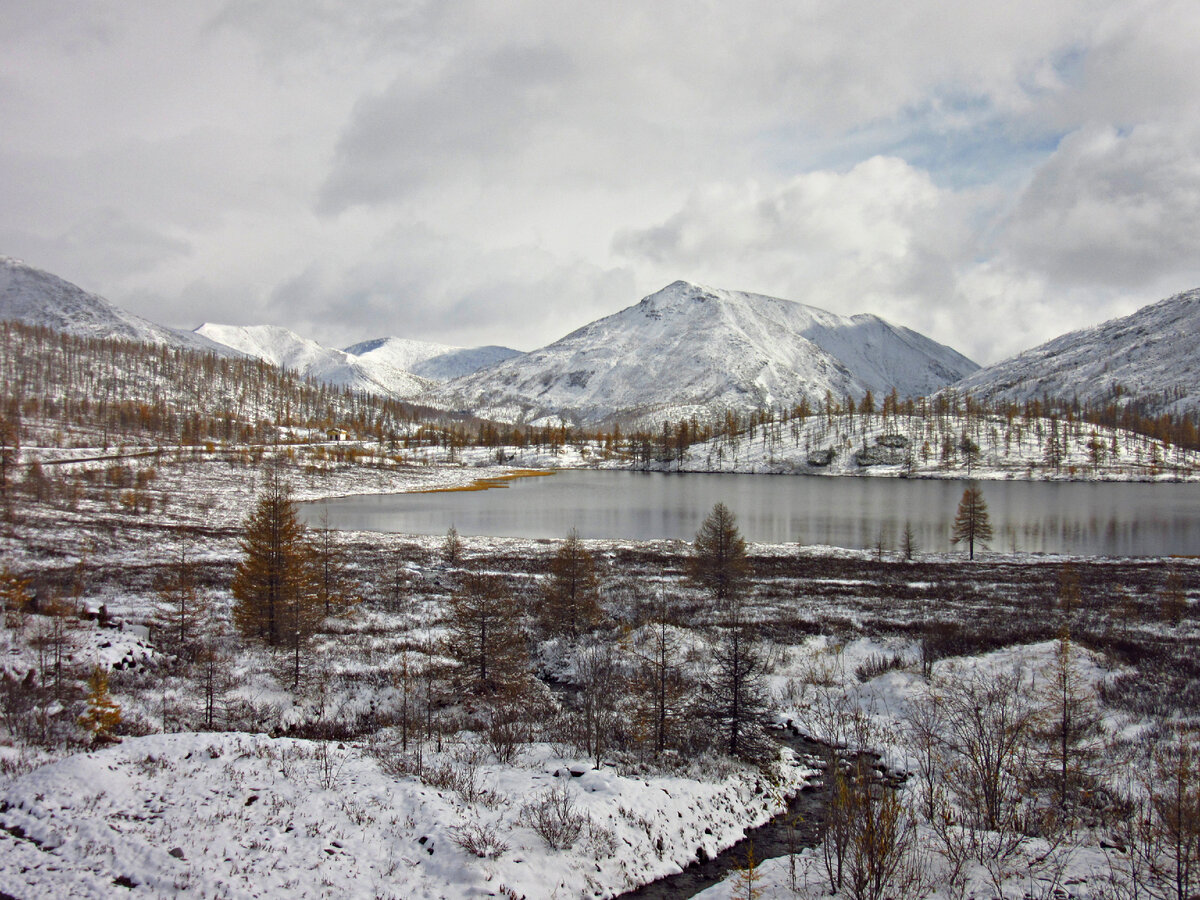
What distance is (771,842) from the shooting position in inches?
412

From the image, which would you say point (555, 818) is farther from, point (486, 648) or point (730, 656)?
point (486, 648)

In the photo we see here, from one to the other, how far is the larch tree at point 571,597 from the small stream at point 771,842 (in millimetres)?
10959

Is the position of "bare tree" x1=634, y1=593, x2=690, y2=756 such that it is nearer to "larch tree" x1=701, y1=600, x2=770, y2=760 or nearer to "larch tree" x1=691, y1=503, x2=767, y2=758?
"larch tree" x1=691, y1=503, x2=767, y2=758

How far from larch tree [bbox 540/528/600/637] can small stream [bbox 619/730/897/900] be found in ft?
36.0

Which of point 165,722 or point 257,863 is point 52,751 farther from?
point 257,863

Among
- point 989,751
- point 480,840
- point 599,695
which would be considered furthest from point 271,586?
point 989,751

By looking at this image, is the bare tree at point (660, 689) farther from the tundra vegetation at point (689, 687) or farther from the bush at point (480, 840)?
the bush at point (480, 840)

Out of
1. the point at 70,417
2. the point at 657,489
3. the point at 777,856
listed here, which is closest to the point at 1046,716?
the point at 777,856

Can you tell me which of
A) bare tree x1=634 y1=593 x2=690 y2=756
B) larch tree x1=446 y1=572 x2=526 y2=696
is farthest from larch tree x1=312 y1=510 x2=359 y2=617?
bare tree x1=634 y1=593 x2=690 y2=756

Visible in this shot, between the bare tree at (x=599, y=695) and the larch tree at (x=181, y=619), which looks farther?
the larch tree at (x=181, y=619)

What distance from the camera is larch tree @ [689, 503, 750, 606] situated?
3222cm

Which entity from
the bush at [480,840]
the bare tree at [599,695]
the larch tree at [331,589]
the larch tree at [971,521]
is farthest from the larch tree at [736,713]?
the larch tree at [971,521]

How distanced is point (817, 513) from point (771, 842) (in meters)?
77.5

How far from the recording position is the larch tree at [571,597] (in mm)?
23750
